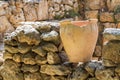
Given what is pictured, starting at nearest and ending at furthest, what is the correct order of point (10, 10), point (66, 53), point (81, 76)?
1. point (81, 76)
2. point (66, 53)
3. point (10, 10)

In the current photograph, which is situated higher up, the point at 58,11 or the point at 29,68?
the point at 58,11

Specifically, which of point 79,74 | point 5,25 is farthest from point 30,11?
point 79,74

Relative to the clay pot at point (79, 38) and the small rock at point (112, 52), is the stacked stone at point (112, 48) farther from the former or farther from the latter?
the clay pot at point (79, 38)

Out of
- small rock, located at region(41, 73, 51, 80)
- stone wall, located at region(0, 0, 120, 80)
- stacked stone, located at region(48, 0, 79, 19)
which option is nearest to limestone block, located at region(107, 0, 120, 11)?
stacked stone, located at region(48, 0, 79, 19)

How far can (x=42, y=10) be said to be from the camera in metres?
6.27

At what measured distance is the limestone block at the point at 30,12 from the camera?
5.91m

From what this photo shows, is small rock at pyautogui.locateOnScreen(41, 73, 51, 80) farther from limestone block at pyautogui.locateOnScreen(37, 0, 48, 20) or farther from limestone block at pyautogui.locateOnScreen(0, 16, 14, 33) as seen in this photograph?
limestone block at pyautogui.locateOnScreen(37, 0, 48, 20)

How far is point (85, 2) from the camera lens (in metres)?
7.33

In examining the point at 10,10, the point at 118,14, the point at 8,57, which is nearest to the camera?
the point at 8,57

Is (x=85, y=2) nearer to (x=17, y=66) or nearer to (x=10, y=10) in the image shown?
(x=10, y=10)

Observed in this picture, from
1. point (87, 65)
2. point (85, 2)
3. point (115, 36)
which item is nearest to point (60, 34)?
point (87, 65)

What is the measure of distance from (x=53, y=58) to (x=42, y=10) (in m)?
3.62

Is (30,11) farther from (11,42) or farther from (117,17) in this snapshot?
(11,42)

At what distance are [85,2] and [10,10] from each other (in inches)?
94.7
